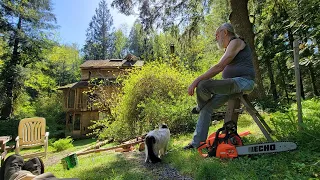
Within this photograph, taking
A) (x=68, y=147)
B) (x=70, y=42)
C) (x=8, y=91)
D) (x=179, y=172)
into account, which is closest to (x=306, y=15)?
(x=179, y=172)

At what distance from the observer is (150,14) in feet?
27.6

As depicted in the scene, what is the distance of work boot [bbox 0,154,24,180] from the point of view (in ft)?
7.01

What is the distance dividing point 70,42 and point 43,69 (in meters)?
21.2

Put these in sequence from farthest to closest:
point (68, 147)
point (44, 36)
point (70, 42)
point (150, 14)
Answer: point (70, 42), point (44, 36), point (68, 147), point (150, 14)

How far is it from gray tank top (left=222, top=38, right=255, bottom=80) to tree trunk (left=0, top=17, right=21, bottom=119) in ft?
59.4

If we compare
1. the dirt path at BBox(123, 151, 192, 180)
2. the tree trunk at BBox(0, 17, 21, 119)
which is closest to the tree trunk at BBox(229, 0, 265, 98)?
the dirt path at BBox(123, 151, 192, 180)

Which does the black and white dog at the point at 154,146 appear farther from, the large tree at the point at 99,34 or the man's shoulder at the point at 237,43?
the large tree at the point at 99,34

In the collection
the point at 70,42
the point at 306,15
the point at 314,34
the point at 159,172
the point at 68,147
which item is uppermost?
the point at 70,42

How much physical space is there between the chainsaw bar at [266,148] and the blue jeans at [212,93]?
0.48 metres

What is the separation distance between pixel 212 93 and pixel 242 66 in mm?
464

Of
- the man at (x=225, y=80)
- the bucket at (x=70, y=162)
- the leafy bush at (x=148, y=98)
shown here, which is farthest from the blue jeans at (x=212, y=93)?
the leafy bush at (x=148, y=98)

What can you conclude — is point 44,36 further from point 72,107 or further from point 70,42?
point 70,42

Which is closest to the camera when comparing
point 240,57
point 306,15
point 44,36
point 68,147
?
point 240,57

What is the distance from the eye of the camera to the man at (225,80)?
255 centimetres
